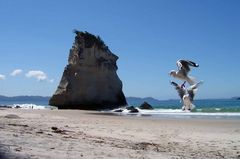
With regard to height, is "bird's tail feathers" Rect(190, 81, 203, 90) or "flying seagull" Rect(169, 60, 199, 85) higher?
"flying seagull" Rect(169, 60, 199, 85)

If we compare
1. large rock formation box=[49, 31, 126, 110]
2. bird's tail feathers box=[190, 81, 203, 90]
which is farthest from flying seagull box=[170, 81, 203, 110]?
large rock formation box=[49, 31, 126, 110]

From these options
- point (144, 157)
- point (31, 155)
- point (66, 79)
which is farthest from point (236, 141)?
point (66, 79)

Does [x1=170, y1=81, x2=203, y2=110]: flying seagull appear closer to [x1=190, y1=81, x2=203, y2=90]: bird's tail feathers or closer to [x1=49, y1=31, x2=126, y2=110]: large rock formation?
[x1=190, y1=81, x2=203, y2=90]: bird's tail feathers

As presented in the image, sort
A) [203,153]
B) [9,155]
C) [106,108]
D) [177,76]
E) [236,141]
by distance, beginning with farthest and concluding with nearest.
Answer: [106,108] → [177,76] → [236,141] → [203,153] → [9,155]

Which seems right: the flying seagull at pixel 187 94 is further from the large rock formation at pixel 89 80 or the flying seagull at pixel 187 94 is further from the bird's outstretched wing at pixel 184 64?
the large rock formation at pixel 89 80

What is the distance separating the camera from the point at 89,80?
53.4 metres

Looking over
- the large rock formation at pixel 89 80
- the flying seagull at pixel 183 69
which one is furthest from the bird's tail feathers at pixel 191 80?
the large rock formation at pixel 89 80

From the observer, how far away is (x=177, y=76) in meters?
44.5

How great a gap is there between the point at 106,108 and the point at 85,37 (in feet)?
35.9

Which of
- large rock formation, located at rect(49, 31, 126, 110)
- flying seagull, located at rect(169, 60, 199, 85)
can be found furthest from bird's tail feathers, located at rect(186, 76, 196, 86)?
large rock formation, located at rect(49, 31, 126, 110)

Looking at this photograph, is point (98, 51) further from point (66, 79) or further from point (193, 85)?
point (193, 85)

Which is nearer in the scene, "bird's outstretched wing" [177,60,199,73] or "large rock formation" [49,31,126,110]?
"bird's outstretched wing" [177,60,199,73]

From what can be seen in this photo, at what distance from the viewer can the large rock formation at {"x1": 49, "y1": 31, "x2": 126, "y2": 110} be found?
52188 mm

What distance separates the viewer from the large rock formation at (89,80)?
171 ft
